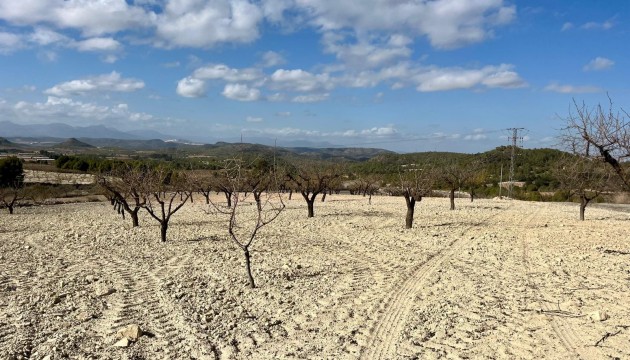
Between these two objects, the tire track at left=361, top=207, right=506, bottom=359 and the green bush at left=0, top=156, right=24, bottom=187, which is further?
the green bush at left=0, top=156, right=24, bottom=187

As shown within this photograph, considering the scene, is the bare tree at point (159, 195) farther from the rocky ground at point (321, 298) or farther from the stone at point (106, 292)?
the stone at point (106, 292)

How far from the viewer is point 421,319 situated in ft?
26.2

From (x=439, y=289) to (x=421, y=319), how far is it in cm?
216

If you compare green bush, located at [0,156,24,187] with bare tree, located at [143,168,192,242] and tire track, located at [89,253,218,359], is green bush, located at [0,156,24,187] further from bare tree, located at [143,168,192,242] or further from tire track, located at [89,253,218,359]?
tire track, located at [89,253,218,359]

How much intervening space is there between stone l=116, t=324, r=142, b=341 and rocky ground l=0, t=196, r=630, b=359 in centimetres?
2

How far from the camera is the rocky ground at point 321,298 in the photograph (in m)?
6.79

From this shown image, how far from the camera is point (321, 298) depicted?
9.28m

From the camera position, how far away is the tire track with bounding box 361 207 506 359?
264 inches

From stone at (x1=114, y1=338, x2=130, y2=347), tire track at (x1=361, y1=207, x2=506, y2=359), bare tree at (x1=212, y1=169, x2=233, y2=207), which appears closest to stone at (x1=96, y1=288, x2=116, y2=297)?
stone at (x1=114, y1=338, x2=130, y2=347)

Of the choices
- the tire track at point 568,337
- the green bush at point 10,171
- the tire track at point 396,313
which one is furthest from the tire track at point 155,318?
the green bush at point 10,171

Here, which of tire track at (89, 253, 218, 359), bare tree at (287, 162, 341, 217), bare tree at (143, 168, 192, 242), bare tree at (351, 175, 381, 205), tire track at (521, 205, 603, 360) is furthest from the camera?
bare tree at (351, 175, 381, 205)

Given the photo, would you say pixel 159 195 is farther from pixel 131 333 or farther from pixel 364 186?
pixel 364 186

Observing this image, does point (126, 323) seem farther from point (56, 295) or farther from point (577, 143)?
point (577, 143)

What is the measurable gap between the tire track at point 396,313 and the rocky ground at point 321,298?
3 cm
